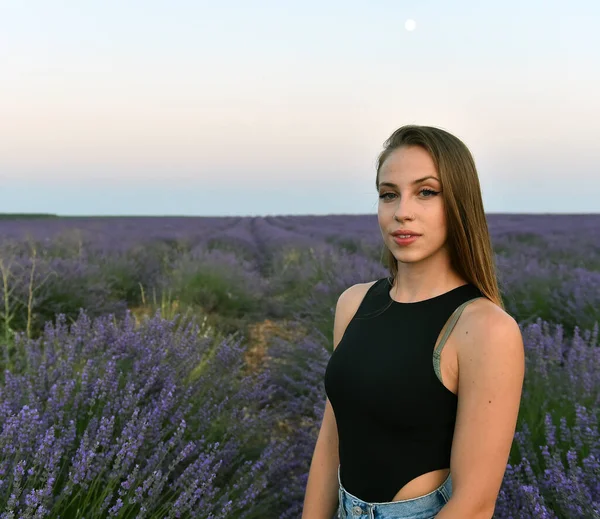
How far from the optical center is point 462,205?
1.23m

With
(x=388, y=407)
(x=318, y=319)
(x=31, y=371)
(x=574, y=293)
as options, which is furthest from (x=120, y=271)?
(x=388, y=407)

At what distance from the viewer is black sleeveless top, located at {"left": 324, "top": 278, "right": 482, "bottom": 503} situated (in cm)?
117

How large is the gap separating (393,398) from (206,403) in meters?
A: 1.58

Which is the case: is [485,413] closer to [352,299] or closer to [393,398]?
[393,398]

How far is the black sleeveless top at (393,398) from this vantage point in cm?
117

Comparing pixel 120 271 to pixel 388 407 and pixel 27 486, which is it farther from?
pixel 388 407

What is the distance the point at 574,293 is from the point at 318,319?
2383 millimetres

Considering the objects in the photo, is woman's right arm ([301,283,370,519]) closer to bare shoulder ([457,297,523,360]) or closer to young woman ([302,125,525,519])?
young woman ([302,125,525,519])

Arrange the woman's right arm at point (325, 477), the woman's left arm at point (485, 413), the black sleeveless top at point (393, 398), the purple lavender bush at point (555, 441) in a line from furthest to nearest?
the purple lavender bush at point (555, 441) < the woman's right arm at point (325, 477) < the black sleeveless top at point (393, 398) < the woman's left arm at point (485, 413)

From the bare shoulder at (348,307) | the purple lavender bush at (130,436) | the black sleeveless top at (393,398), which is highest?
the bare shoulder at (348,307)

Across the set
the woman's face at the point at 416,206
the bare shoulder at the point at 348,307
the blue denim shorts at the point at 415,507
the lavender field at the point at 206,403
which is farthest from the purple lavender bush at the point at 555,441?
the woman's face at the point at 416,206

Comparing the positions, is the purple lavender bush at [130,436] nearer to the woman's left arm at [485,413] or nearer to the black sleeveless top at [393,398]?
the black sleeveless top at [393,398]

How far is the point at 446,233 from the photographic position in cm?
124

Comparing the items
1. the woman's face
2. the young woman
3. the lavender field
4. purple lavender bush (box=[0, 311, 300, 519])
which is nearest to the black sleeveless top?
the young woman
